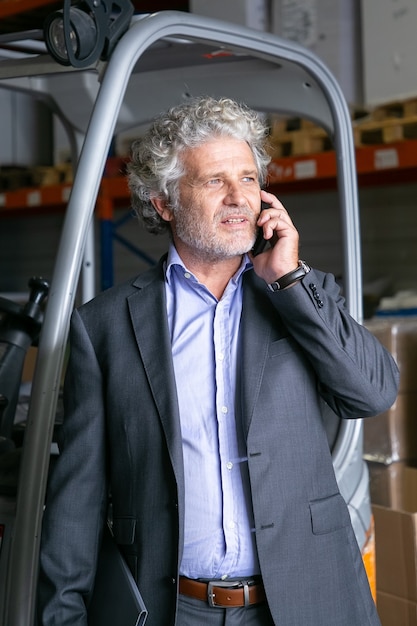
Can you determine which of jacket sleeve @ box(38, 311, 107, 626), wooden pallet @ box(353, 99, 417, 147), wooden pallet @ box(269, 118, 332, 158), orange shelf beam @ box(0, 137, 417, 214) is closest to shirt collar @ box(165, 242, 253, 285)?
jacket sleeve @ box(38, 311, 107, 626)

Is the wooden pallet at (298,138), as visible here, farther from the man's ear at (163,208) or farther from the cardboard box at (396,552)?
the man's ear at (163,208)

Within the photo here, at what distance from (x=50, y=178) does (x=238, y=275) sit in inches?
196

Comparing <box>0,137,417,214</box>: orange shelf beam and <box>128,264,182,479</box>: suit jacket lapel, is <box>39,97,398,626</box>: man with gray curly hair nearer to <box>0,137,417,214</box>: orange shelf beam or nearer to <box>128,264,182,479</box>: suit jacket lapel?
<box>128,264,182,479</box>: suit jacket lapel

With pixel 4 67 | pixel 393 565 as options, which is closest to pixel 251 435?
pixel 4 67

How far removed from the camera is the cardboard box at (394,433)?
400cm

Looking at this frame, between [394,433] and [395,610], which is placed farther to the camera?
[394,433]

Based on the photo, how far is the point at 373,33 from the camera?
4773mm

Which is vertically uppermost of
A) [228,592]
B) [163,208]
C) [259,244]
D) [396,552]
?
[163,208]

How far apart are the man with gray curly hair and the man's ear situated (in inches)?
2.7

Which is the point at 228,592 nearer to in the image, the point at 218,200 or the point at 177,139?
the point at 218,200

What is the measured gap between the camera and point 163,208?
2246mm

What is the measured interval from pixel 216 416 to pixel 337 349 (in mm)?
304

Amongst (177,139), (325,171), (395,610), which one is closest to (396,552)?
(395,610)

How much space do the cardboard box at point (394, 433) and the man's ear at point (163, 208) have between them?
206cm
